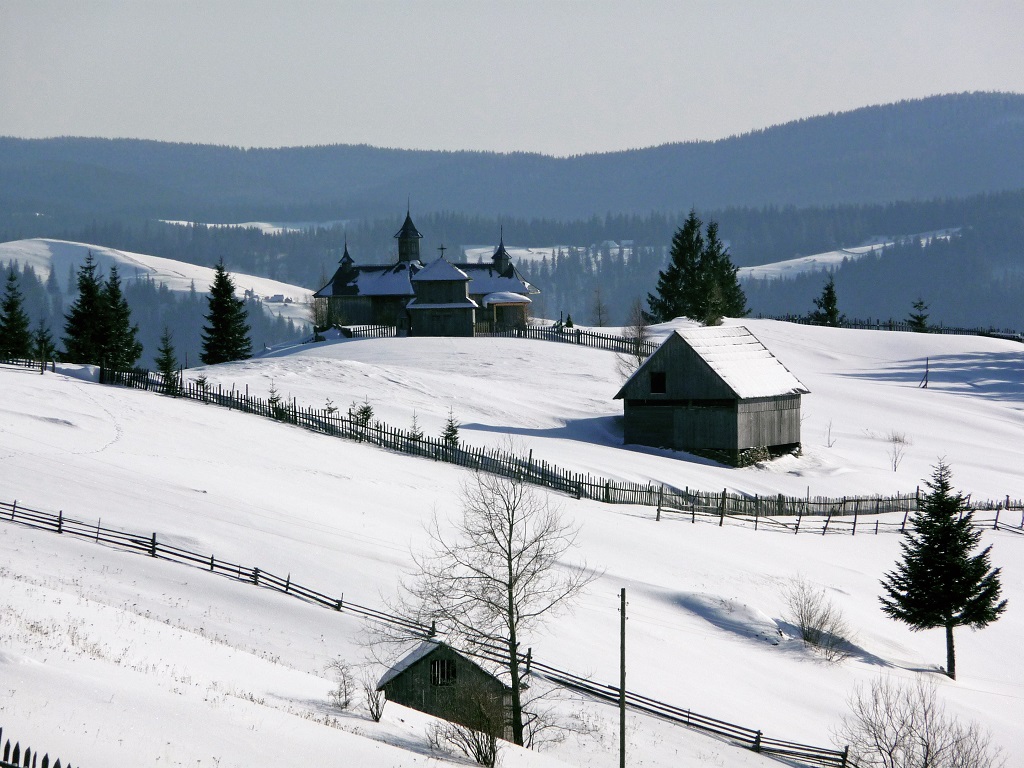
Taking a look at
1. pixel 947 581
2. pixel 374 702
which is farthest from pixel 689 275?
pixel 374 702

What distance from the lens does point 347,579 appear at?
2795 centimetres

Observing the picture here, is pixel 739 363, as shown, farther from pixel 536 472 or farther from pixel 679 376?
pixel 536 472

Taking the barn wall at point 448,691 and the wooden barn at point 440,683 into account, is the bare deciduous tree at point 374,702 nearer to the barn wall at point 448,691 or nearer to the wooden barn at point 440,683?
the wooden barn at point 440,683

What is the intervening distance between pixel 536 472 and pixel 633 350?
30346mm

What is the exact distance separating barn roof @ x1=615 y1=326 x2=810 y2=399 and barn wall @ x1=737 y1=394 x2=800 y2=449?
1.43 ft

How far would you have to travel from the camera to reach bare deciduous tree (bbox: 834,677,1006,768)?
23.0m

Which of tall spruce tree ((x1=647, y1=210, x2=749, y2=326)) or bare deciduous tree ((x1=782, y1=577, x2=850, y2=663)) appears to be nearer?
bare deciduous tree ((x1=782, y1=577, x2=850, y2=663))

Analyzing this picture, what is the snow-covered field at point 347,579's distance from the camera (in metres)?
17.2

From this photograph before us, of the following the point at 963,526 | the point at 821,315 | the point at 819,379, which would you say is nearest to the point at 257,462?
the point at 963,526

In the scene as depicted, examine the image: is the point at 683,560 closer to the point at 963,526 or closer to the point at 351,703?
the point at 963,526

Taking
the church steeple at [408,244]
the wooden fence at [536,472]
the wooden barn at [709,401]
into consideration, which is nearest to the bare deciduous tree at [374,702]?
the wooden fence at [536,472]

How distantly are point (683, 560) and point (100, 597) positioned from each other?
17.9 meters

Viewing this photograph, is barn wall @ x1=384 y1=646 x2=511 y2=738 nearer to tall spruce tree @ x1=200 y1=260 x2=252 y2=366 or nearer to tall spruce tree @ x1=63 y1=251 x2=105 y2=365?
tall spruce tree @ x1=63 y1=251 x2=105 y2=365

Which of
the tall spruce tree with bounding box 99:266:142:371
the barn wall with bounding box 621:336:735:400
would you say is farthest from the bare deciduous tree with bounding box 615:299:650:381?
the tall spruce tree with bounding box 99:266:142:371
